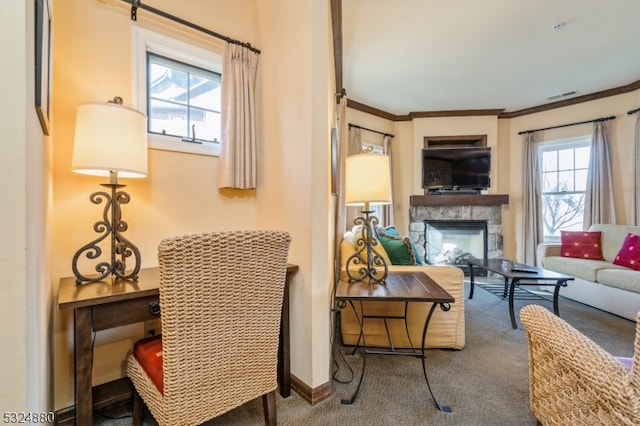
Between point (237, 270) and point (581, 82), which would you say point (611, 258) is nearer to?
point (581, 82)

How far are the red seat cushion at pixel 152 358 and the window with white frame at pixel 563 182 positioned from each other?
221 inches

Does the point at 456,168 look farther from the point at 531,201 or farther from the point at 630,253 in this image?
the point at 630,253

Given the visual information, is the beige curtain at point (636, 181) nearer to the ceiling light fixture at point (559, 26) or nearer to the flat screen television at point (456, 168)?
the flat screen television at point (456, 168)

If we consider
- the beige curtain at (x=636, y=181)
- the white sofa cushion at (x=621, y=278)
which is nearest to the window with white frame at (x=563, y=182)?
the beige curtain at (x=636, y=181)

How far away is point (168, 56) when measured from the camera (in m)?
1.83

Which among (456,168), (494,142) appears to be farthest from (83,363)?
(494,142)

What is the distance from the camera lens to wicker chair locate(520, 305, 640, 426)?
75cm

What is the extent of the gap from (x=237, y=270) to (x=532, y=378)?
57.3 inches

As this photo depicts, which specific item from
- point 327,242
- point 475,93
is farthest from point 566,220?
point 327,242

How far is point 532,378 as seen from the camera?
Answer: 1.30 m

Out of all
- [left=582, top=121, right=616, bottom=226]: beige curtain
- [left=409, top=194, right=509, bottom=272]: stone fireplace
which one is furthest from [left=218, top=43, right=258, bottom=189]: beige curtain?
[left=582, top=121, right=616, bottom=226]: beige curtain

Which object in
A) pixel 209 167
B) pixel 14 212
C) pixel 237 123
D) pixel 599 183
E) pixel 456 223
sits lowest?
pixel 456 223

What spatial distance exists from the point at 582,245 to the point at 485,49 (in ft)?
9.33

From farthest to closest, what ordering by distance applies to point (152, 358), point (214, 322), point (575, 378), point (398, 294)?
point (398, 294)
point (152, 358)
point (214, 322)
point (575, 378)
